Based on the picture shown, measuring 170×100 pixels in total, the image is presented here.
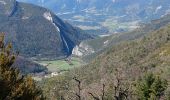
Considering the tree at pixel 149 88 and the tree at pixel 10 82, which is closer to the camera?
→ the tree at pixel 10 82

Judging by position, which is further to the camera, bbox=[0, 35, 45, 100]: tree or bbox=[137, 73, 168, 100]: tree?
bbox=[137, 73, 168, 100]: tree

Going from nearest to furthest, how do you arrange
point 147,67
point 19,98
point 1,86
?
point 1,86 → point 19,98 → point 147,67

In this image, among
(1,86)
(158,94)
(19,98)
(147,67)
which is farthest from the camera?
(147,67)

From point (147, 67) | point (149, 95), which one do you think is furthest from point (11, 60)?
point (147, 67)

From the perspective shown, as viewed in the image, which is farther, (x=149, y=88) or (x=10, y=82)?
(x=149, y=88)

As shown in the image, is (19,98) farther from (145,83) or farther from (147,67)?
(147,67)

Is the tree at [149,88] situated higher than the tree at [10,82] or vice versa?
the tree at [10,82]

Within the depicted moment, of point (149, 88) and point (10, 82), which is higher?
point (10, 82)

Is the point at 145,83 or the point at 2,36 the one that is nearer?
the point at 2,36
